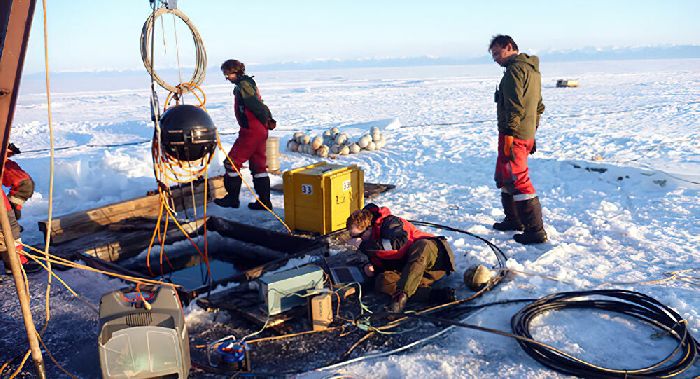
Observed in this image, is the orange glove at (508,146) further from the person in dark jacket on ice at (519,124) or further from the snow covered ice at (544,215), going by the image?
the snow covered ice at (544,215)

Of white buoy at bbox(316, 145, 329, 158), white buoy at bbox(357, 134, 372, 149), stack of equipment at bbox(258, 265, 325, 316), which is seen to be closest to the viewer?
stack of equipment at bbox(258, 265, 325, 316)

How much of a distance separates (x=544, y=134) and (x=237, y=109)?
8.94 metres

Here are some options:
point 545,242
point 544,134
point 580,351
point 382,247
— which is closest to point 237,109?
point 382,247

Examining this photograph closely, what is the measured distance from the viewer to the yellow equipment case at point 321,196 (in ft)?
19.3

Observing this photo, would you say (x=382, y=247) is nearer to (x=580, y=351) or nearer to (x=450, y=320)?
(x=450, y=320)

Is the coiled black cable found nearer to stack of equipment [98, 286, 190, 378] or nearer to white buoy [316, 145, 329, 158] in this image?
stack of equipment [98, 286, 190, 378]

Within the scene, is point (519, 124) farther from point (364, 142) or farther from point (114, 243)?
point (364, 142)

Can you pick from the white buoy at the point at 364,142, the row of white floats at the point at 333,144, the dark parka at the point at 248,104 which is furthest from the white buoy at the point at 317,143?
the dark parka at the point at 248,104

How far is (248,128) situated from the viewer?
7.01 m

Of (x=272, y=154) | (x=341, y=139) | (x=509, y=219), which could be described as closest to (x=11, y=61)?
(x=509, y=219)

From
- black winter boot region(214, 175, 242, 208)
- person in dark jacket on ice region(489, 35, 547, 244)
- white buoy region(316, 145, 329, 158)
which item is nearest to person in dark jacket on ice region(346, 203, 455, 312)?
person in dark jacket on ice region(489, 35, 547, 244)

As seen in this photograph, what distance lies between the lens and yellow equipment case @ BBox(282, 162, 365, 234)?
589 cm

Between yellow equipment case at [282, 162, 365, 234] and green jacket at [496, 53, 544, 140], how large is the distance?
1707mm

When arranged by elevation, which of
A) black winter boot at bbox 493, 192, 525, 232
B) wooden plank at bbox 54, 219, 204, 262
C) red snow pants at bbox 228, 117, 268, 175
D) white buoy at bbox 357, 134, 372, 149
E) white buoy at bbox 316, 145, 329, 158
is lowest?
wooden plank at bbox 54, 219, 204, 262
